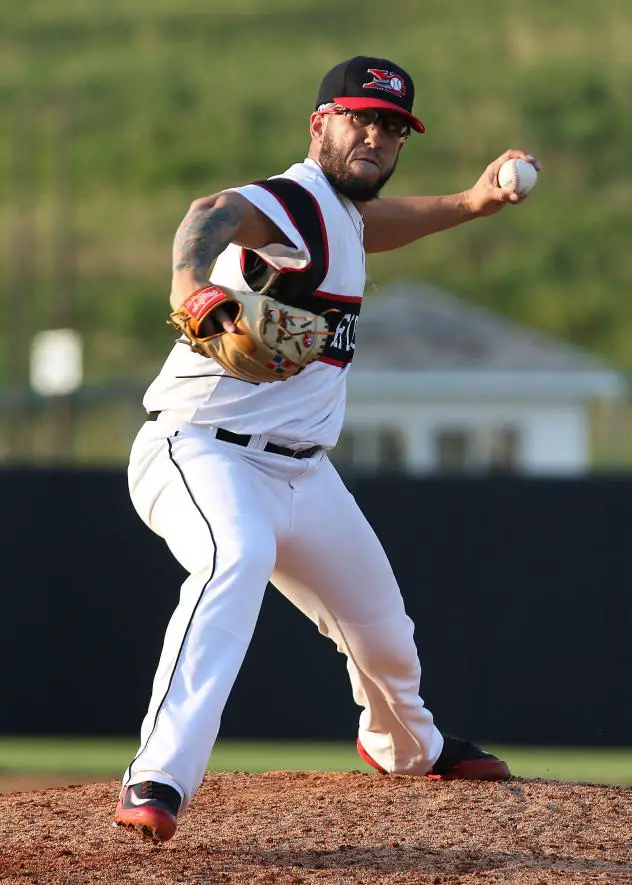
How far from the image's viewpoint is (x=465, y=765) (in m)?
4.23

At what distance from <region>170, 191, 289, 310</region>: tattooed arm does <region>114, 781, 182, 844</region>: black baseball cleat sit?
3.31 ft

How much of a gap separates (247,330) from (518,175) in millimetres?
1317

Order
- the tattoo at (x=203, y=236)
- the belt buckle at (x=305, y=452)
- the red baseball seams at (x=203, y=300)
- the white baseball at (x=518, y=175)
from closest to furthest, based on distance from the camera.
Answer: the red baseball seams at (x=203, y=300) → the tattoo at (x=203, y=236) → the belt buckle at (x=305, y=452) → the white baseball at (x=518, y=175)

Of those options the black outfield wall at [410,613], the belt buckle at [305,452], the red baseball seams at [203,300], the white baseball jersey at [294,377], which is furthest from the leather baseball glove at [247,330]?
the black outfield wall at [410,613]

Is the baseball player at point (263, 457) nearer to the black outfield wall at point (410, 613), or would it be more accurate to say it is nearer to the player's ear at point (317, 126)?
the player's ear at point (317, 126)

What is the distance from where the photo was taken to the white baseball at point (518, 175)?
4.04m

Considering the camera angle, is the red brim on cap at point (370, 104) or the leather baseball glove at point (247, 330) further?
the red brim on cap at point (370, 104)

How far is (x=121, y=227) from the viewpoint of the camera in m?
36.8

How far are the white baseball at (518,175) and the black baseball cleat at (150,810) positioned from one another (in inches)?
75.6

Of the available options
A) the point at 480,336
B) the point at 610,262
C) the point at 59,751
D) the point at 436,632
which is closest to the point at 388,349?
the point at 480,336

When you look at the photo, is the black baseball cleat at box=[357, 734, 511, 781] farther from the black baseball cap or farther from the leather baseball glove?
the black baseball cap

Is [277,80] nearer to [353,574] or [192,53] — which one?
[192,53]

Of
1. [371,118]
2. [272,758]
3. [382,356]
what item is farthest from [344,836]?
[382,356]

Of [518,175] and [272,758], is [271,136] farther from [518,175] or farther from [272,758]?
[518,175]
